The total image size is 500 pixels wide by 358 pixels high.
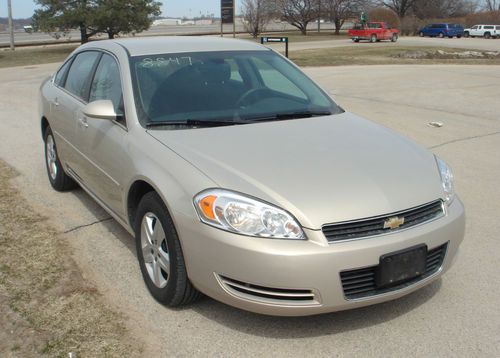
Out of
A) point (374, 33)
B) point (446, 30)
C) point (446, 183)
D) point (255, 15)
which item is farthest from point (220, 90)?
point (446, 30)

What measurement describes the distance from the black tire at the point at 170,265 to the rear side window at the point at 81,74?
1729mm

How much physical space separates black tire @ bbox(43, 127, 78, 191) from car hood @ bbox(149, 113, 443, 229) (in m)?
2.33

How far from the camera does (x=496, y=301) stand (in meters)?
3.34

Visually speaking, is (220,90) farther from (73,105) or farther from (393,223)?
(393,223)

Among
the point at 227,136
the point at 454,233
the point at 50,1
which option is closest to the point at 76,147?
the point at 227,136

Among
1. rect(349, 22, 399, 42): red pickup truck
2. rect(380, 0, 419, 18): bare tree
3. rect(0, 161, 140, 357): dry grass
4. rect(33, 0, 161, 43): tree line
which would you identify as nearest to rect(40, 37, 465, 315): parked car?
rect(0, 161, 140, 357): dry grass

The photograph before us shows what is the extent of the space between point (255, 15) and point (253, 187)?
49.2 m

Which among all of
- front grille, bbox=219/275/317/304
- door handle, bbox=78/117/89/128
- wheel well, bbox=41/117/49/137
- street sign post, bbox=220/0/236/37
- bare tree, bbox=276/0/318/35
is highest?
bare tree, bbox=276/0/318/35

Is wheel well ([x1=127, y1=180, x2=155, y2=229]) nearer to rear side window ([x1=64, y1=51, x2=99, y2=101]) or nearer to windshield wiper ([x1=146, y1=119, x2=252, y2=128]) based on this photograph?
windshield wiper ([x1=146, y1=119, x2=252, y2=128])

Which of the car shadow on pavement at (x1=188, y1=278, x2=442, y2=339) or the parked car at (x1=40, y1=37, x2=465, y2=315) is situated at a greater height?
the parked car at (x1=40, y1=37, x2=465, y2=315)

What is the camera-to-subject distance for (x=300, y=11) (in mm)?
57344

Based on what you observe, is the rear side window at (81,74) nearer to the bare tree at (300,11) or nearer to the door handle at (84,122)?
the door handle at (84,122)

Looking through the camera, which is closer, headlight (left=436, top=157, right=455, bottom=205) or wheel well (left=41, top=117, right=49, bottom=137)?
headlight (left=436, top=157, right=455, bottom=205)

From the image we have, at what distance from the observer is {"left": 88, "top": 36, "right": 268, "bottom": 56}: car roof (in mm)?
4164
